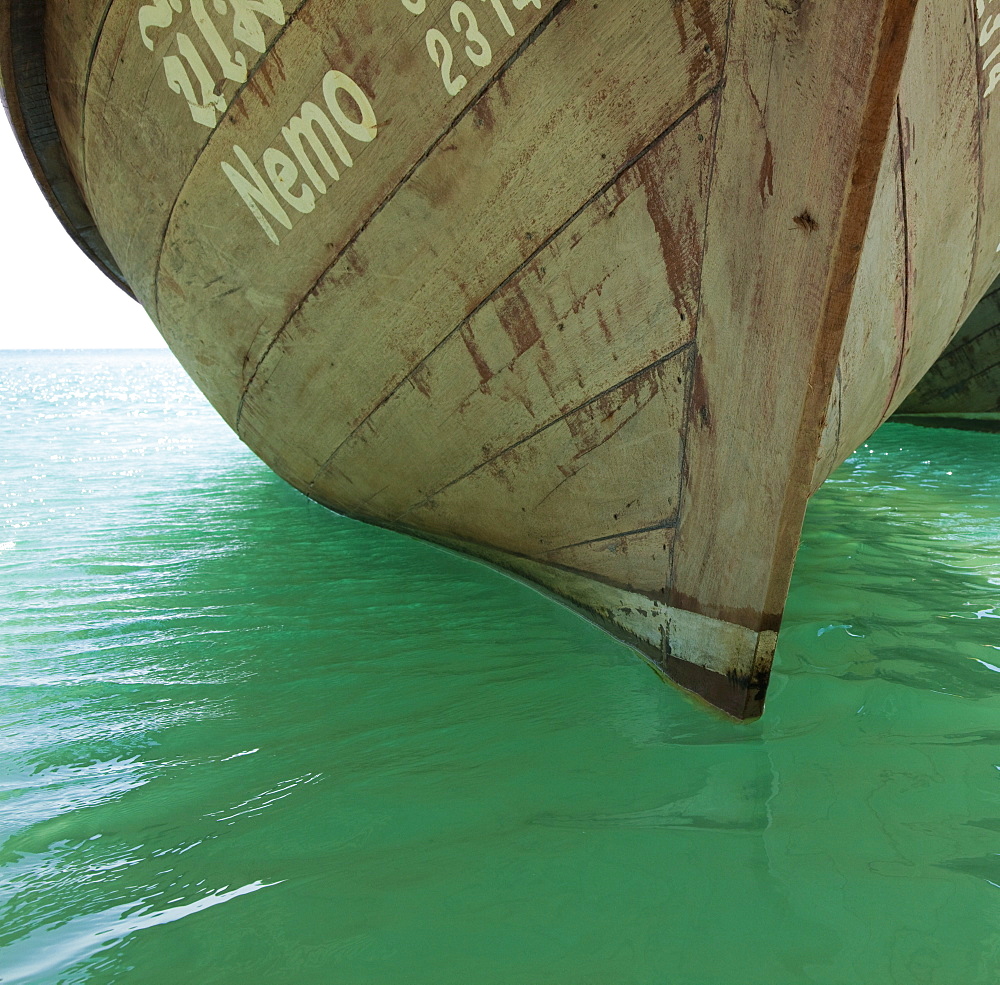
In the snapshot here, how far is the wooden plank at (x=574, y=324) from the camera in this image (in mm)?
1456

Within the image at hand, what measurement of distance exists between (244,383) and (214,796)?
1447mm

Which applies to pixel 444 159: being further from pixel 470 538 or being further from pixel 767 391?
pixel 470 538

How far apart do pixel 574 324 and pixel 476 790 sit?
A: 0.98 m

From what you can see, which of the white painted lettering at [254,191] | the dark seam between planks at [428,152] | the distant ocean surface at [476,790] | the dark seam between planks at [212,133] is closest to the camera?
the distant ocean surface at [476,790]

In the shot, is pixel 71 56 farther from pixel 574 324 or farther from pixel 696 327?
pixel 696 327

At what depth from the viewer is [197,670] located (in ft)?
7.14

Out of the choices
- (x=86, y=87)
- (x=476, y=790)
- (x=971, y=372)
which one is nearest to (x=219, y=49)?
(x=86, y=87)

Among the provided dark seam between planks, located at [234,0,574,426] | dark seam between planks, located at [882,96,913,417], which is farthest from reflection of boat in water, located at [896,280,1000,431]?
dark seam between planks, located at [234,0,574,426]

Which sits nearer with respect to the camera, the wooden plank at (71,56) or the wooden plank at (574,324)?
the wooden plank at (574,324)

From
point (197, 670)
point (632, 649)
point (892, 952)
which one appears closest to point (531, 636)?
point (632, 649)

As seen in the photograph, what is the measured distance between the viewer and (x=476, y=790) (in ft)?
5.02

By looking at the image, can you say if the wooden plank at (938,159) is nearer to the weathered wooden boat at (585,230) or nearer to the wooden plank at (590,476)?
the weathered wooden boat at (585,230)

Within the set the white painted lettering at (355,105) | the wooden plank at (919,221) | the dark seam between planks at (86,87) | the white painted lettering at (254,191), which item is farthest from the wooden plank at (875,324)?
the dark seam between planks at (86,87)

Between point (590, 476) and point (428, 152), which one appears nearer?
point (428, 152)
